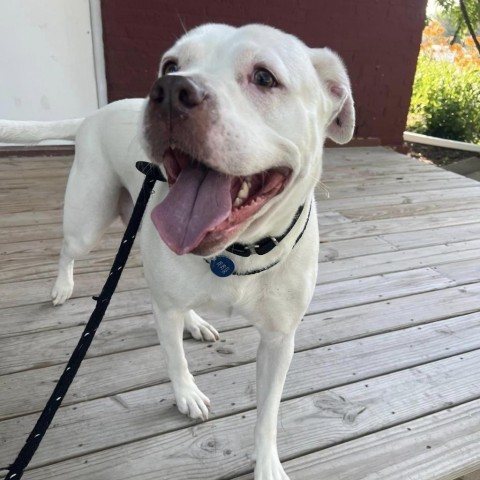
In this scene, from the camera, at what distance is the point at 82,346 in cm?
139

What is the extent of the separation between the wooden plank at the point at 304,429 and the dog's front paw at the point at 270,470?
7 centimetres

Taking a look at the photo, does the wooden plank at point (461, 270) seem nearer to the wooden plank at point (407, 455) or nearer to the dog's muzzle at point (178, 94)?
the wooden plank at point (407, 455)

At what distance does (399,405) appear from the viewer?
6.51ft

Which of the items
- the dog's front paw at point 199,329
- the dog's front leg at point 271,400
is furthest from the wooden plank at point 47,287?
the dog's front leg at point 271,400

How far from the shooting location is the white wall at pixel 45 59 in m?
4.09

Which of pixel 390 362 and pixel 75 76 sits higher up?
pixel 75 76

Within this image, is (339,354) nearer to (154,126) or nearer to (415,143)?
Answer: (154,126)

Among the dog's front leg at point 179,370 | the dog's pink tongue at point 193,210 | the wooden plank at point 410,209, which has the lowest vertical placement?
the wooden plank at point 410,209

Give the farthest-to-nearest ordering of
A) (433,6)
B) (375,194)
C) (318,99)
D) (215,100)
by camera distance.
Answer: (433,6) < (375,194) < (318,99) < (215,100)

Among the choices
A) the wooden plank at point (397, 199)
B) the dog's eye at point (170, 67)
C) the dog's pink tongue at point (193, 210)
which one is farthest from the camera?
the wooden plank at point (397, 199)

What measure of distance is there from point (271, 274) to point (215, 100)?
1.96 feet

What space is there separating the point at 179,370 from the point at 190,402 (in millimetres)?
122

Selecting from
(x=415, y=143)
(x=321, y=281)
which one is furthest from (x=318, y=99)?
(x=415, y=143)

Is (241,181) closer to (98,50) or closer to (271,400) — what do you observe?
(271,400)
